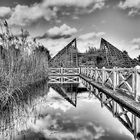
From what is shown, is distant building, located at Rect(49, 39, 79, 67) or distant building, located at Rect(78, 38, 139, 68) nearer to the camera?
distant building, located at Rect(49, 39, 79, 67)

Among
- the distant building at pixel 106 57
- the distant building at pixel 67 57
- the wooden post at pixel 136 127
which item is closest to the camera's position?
the wooden post at pixel 136 127

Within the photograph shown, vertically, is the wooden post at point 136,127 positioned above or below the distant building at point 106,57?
below

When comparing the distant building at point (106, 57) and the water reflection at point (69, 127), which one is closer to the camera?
the water reflection at point (69, 127)

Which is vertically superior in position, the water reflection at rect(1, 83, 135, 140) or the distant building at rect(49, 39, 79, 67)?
the distant building at rect(49, 39, 79, 67)

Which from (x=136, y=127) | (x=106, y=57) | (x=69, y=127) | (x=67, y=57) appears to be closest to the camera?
(x=136, y=127)

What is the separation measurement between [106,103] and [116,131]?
249 cm

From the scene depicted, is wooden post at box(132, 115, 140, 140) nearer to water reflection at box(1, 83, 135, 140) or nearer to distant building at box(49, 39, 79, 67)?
water reflection at box(1, 83, 135, 140)

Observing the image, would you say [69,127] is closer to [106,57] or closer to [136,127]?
[136,127]

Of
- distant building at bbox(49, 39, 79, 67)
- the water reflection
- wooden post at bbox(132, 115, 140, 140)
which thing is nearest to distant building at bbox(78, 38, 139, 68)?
distant building at bbox(49, 39, 79, 67)

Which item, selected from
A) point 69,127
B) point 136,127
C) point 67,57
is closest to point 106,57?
point 67,57

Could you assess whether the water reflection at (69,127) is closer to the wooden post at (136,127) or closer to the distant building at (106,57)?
the wooden post at (136,127)

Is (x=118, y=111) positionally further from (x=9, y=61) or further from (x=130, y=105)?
(x=9, y=61)

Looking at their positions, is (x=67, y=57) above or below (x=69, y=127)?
above

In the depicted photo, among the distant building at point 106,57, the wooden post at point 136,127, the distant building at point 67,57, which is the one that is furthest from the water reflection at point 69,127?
the distant building at point 106,57
